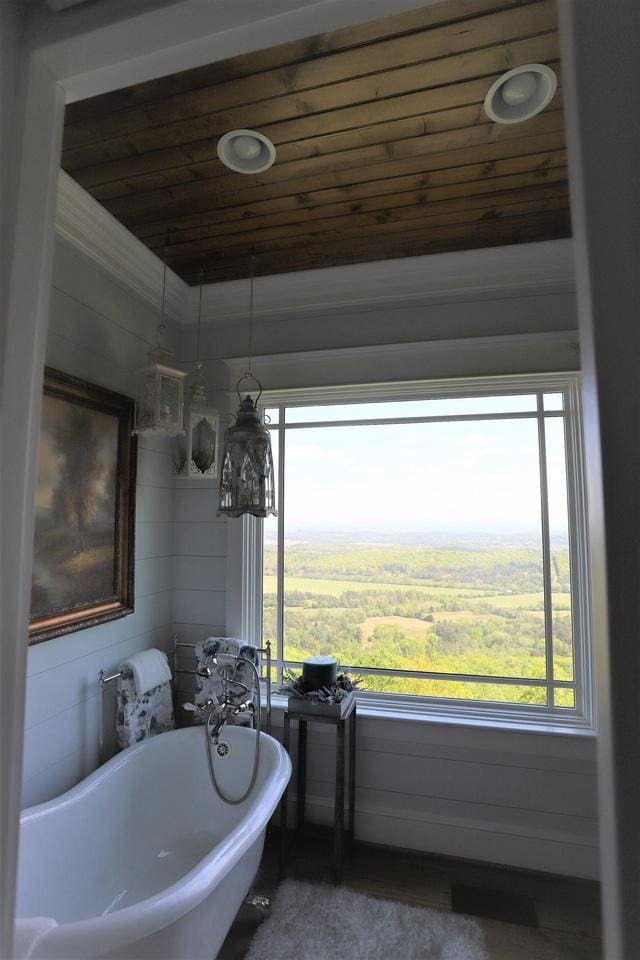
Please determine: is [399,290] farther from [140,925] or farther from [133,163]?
[140,925]

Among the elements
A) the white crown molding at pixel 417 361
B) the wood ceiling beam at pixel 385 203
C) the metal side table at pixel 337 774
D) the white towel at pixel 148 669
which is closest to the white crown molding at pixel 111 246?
the wood ceiling beam at pixel 385 203

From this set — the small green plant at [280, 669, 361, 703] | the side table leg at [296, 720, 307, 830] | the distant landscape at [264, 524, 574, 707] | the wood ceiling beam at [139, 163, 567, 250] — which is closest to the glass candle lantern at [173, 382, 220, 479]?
the distant landscape at [264, 524, 574, 707]

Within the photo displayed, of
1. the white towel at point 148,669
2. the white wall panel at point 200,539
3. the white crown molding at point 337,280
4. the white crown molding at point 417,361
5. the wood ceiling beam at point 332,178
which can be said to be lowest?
the white towel at point 148,669

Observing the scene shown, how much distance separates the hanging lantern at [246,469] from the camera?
1972mm

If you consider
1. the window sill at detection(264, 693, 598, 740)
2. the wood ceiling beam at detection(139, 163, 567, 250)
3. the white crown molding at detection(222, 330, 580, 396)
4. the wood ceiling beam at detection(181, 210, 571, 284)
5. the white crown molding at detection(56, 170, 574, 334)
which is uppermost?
the wood ceiling beam at detection(181, 210, 571, 284)

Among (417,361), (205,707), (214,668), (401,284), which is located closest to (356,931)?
(205,707)

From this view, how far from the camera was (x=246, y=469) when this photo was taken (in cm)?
197

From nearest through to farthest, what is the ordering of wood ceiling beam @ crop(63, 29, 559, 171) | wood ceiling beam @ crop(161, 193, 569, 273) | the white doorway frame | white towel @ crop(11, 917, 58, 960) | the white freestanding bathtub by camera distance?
the white doorway frame → white towel @ crop(11, 917, 58, 960) → the white freestanding bathtub → wood ceiling beam @ crop(63, 29, 559, 171) → wood ceiling beam @ crop(161, 193, 569, 273)

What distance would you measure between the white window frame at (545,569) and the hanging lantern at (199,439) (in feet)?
1.14

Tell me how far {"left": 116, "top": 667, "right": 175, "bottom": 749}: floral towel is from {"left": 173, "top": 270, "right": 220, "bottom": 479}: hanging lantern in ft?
2.94

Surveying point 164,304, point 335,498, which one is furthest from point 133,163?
point 335,498

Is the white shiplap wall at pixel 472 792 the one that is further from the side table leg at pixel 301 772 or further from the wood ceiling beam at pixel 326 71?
the wood ceiling beam at pixel 326 71

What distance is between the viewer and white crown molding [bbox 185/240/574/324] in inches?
81.0

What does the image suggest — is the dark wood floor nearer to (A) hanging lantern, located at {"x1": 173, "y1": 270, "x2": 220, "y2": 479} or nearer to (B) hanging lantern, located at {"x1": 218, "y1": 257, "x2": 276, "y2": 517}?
Result: (B) hanging lantern, located at {"x1": 218, "y1": 257, "x2": 276, "y2": 517}
